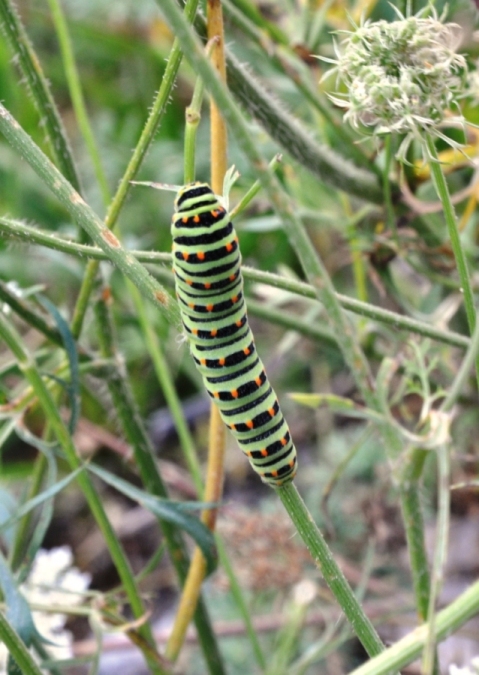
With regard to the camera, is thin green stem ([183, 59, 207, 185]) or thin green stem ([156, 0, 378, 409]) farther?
thin green stem ([183, 59, 207, 185])

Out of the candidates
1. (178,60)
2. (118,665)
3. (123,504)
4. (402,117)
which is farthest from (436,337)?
(123,504)

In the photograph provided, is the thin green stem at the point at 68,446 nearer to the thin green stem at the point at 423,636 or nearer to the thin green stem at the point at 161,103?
the thin green stem at the point at 161,103

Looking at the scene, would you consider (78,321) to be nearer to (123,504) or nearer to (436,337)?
(436,337)

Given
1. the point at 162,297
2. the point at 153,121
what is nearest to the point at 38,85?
the point at 153,121

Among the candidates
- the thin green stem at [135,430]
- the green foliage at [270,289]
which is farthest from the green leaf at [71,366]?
Result: the thin green stem at [135,430]

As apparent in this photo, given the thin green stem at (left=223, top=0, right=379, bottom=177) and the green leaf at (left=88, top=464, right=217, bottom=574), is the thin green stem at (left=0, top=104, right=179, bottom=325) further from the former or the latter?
the thin green stem at (left=223, top=0, right=379, bottom=177)

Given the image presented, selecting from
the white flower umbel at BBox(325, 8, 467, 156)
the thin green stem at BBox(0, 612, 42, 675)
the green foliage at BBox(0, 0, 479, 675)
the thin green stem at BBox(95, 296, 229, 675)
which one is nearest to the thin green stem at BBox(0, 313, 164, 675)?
the green foliage at BBox(0, 0, 479, 675)

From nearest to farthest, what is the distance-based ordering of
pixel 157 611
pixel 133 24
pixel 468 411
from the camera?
pixel 468 411
pixel 157 611
pixel 133 24
